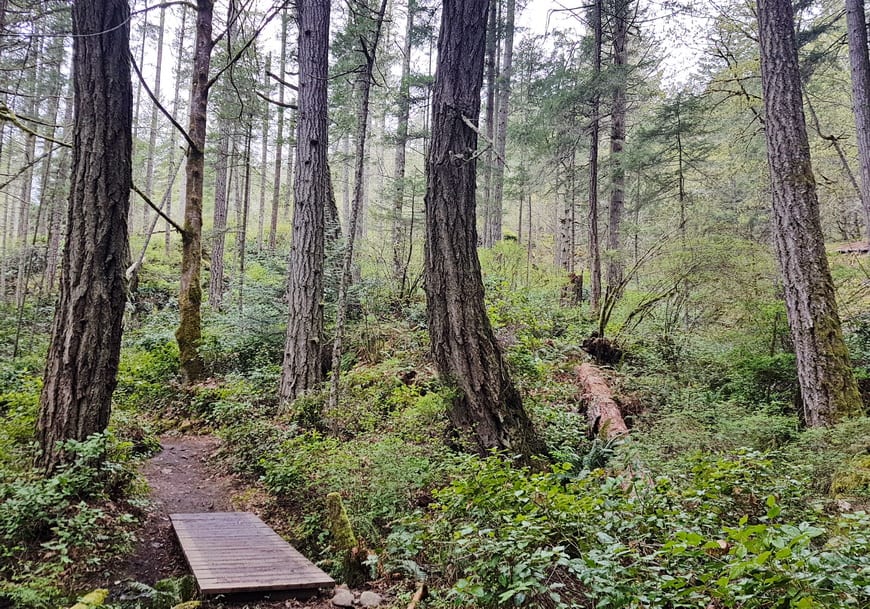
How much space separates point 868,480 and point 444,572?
3.48 meters

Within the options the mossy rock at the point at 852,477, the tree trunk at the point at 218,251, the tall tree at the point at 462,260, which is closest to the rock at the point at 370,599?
the tall tree at the point at 462,260

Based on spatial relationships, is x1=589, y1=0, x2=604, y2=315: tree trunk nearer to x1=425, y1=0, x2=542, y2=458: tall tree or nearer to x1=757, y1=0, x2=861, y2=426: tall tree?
x1=757, y1=0, x2=861, y2=426: tall tree

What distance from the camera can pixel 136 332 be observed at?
12109 millimetres

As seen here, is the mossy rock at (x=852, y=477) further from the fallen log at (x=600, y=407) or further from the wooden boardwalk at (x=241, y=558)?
the wooden boardwalk at (x=241, y=558)

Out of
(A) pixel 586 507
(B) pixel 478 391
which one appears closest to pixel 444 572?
(A) pixel 586 507

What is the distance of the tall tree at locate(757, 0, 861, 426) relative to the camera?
5418 millimetres

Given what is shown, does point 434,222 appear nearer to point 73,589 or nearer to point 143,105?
point 73,589

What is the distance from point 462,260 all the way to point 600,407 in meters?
3.00

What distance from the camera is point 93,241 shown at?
441 cm

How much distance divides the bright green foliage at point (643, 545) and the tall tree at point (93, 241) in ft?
10.7

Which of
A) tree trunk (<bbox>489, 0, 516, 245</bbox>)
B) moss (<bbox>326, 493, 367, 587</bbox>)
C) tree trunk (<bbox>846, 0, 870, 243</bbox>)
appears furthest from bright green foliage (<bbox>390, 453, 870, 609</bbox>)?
tree trunk (<bbox>489, 0, 516, 245</bbox>)

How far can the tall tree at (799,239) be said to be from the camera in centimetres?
542

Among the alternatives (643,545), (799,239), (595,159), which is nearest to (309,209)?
(643,545)

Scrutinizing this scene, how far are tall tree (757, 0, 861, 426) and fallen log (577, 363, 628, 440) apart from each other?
2.20 m
